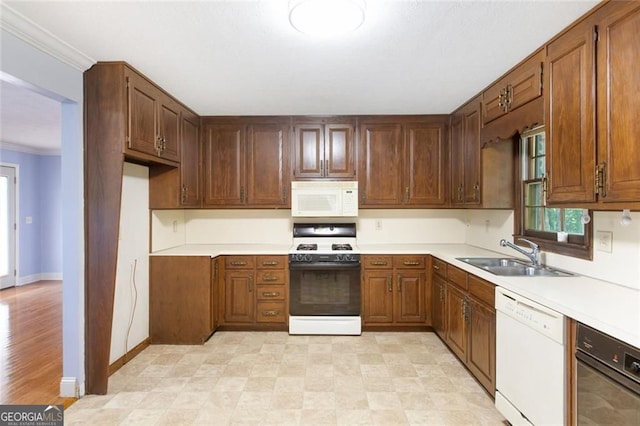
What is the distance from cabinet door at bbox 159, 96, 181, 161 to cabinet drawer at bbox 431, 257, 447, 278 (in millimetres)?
2715

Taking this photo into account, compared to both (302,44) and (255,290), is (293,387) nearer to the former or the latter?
(255,290)

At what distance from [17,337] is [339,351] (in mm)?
3302

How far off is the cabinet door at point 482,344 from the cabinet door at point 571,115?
87 cm

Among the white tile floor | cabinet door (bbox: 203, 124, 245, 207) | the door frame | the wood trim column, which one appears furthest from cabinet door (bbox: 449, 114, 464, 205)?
the door frame

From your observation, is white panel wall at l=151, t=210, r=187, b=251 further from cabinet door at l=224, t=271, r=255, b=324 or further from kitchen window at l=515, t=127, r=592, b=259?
kitchen window at l=515, t=127, r=592, b=259

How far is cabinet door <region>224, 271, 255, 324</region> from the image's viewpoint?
335cm

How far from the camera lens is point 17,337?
3266 millimetres

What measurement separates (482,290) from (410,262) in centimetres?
113

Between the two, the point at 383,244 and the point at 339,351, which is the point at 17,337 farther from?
the point at 383,244

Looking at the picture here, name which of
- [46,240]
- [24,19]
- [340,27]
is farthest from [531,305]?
[46,240]

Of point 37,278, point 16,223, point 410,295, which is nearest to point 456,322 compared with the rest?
point 410,295

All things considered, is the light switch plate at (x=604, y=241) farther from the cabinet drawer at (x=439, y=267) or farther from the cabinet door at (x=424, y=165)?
the cabinet door at (x=424, y=165)

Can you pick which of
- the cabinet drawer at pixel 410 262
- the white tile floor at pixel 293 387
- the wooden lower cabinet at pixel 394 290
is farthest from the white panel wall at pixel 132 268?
the cabinet drawer at pixel 410 262

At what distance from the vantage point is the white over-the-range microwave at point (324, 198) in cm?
345
